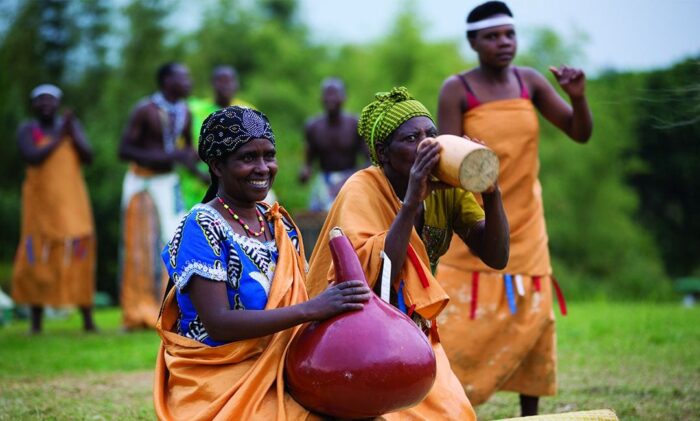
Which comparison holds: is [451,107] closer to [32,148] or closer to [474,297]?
[474,297]

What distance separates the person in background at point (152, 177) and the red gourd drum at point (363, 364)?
656cm

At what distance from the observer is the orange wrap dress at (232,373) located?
133 inches

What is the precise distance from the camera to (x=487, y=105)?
5484 millimetres

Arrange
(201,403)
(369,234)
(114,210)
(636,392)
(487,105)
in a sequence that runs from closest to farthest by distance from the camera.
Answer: (201,403) → (369,234) → (487,105) → (636,392) → (114,210)

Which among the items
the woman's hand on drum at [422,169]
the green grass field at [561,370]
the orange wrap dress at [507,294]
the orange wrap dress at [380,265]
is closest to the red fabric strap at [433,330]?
the orange wrap dress at [380,265]

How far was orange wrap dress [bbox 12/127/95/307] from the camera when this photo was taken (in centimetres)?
1022

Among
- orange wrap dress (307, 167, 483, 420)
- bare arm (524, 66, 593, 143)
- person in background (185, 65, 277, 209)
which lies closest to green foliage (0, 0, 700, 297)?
person in background (185, 65, 277, 209)

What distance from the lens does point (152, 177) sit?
9.88m

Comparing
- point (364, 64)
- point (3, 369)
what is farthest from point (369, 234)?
point (364, 64)

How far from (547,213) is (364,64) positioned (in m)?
8.08

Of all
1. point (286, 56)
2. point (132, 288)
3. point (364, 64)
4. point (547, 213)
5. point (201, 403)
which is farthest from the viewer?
point (286, 56)

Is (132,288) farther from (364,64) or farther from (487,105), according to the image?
(364,64)

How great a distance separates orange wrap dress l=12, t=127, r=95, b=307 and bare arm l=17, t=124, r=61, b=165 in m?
0.06

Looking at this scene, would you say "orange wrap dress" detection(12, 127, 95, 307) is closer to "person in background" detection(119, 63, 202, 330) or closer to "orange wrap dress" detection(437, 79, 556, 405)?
"person in background" detection(119, 63, 202, 330)
